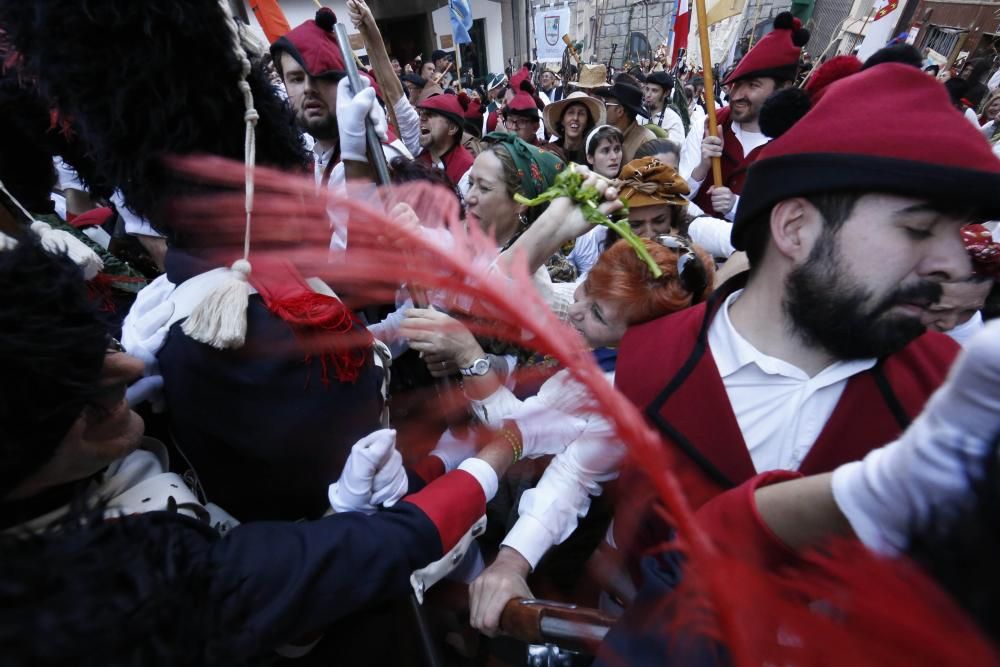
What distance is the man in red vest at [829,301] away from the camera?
0.98 meters

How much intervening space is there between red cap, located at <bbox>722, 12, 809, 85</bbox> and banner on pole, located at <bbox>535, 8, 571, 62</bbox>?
345 inches

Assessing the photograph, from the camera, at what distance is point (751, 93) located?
3680 millimetres

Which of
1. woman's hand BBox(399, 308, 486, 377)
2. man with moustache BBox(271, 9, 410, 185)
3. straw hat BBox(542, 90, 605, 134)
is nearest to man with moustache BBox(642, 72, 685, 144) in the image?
straw hat BBox(542, 90, 605, 134)

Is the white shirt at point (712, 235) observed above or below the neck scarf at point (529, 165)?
below

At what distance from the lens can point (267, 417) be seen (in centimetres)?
118

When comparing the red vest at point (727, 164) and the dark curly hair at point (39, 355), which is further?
the red vest at point (727, 164)

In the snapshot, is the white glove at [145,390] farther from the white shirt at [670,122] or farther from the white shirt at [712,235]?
the white shirt at [670,122]

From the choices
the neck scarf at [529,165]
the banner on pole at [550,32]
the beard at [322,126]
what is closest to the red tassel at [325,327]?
the neck scarf at [529,165]

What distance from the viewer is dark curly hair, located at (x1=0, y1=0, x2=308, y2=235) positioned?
42.6 inches

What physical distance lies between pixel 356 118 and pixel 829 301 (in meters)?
1.78

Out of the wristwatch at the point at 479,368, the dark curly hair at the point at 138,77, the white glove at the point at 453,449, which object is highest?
the dark curly hair at the point at 138,77

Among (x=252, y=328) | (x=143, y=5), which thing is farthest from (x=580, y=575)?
(x=143, y=5)

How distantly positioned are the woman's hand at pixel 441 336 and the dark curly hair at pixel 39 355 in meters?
0.98

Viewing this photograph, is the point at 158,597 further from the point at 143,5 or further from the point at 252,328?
the point at 143,5
